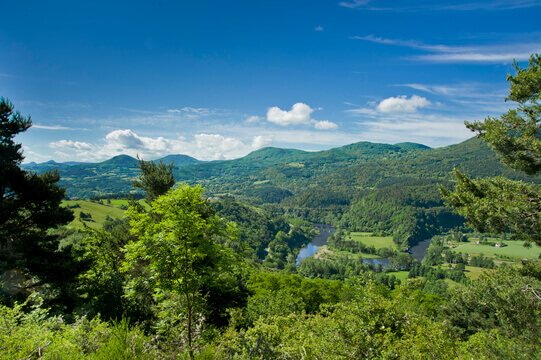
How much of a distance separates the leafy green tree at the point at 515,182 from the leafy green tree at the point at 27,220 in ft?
69.7

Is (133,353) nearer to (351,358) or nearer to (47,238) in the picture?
(351,358)

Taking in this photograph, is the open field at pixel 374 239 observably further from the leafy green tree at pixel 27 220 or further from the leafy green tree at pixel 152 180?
the leafy green tree at pixel 27 220

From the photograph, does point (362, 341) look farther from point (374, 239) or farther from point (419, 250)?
point (374, 239)

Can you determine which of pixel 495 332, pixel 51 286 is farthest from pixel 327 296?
pixel 51 286

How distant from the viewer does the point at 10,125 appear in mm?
13422

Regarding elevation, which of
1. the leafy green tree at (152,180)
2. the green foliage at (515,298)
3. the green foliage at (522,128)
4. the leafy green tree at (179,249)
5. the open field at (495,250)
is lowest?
the open field at (495,250)

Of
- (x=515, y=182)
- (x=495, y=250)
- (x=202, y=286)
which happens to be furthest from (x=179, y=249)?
(x=495, y=250)

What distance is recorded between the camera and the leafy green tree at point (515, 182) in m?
8.75

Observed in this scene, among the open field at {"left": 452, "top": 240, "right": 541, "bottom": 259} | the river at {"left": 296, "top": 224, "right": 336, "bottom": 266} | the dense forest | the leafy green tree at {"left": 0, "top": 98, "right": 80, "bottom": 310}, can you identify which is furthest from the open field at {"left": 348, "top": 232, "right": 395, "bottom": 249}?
the leafy green tree at {"left": 0, "top": 98, "right": 80, "bottom": 310}

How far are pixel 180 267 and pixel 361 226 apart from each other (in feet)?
658

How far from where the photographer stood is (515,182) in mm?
10156

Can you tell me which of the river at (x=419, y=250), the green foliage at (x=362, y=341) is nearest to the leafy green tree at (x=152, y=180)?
the green foliage at (x=362, y=341)

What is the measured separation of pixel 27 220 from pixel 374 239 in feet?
553

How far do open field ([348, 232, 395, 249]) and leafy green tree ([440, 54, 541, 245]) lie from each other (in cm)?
14294
